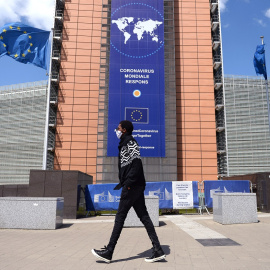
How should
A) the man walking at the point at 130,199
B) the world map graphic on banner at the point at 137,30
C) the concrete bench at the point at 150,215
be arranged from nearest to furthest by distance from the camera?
the man walking at the point at 130,199
the concrete bench at the point at 150,215
the world map graphic on banner at the point at 137,30

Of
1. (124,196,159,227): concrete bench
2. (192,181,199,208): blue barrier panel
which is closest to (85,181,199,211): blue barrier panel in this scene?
(192,181,199,208): blue barrier panel

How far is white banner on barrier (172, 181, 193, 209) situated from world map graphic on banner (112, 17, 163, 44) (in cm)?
2033

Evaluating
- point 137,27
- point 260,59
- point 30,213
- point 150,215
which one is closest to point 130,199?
point 150,215

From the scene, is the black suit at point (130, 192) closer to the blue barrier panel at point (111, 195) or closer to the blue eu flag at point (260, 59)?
the blue barrier panel at point (111, 195)

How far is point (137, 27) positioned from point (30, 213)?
2643cm

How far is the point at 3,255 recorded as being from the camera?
493 centimetres

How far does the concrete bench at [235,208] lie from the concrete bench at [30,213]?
5.27 meters

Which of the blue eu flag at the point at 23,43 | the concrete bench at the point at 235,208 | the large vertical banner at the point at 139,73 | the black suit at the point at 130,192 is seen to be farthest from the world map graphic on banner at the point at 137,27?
the black suit at the point at 130,192

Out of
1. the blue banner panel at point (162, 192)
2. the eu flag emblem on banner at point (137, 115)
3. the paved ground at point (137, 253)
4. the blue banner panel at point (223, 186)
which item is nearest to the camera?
the paved ground at point (137, 253)

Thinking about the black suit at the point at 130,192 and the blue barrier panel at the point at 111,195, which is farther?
the blue barrier panel at the point at 111,195

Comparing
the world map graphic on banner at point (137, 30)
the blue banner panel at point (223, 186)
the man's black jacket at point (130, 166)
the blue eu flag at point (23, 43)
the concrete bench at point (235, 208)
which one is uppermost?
the world map graphic on banner at point (137, 30)

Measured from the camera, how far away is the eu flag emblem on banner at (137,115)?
93.4 ft

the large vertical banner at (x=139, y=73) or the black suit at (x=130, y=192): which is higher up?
the large vertical banner at (x=139, y=73)

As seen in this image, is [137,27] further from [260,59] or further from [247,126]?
[247,126]
